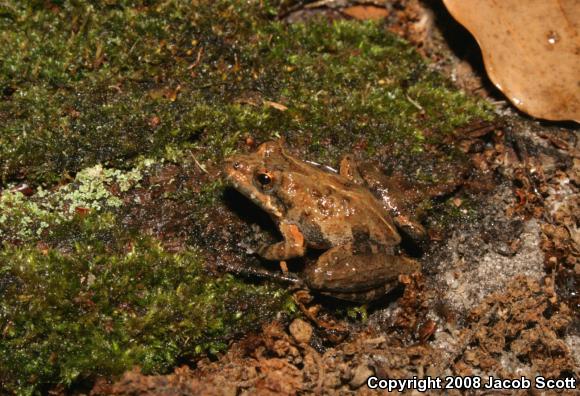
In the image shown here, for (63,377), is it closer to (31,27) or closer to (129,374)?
(129,374)

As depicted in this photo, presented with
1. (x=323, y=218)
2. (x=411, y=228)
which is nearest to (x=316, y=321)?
(x=323, y=218)

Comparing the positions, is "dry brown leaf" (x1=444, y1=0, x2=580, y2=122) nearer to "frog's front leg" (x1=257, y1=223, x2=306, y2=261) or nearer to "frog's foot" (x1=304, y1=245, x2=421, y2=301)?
"frog's foot" (x1=304, y1=245, x2=421, y2=301)

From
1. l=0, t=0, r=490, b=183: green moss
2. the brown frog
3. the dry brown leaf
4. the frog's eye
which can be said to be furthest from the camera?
the dry brown leaf

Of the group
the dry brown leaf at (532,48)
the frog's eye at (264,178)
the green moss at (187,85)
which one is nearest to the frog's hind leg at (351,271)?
the frog's eye at (264,178)

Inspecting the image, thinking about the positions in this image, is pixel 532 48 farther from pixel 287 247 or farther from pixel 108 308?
pixel 108 308

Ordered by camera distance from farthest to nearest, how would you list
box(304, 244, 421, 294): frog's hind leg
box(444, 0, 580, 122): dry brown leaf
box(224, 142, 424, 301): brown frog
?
box(444, 0, 580, 122): dry brown leaf < box(224, 142, 424, 301): brown frog < box(304, 244, 421, 294): frog's hind leg

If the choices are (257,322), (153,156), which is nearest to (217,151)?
(153,156)

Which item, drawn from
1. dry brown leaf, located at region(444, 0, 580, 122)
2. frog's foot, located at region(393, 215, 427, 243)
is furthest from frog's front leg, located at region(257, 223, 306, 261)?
dry brown leaf, located at region(444, 0, 580, 122)
